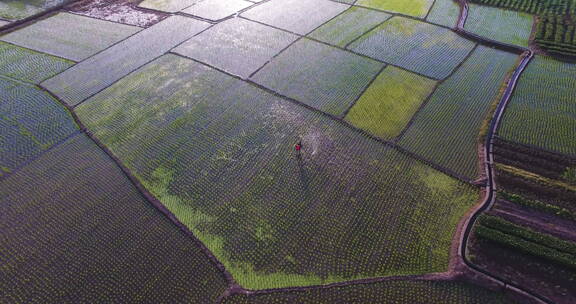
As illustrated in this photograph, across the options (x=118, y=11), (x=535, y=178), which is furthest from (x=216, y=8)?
(x=535, y=178)

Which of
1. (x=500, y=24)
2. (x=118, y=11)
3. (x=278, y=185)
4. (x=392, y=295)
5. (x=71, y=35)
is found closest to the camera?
(x=392, y=295)

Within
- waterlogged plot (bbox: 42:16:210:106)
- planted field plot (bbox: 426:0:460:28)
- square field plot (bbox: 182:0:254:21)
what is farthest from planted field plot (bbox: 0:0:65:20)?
planted field plot (bbox: 426:0:460:28)

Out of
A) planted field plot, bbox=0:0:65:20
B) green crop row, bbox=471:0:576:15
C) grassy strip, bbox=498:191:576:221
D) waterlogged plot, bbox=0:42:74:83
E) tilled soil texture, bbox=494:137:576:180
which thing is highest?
green crop row, bbox=471:0:576:15

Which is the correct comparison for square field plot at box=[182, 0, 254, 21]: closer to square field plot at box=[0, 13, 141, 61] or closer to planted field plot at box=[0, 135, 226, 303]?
square field plot at box=[0, 13, 141, 61]

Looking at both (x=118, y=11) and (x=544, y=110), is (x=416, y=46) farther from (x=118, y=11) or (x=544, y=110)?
(x=118, y=11)

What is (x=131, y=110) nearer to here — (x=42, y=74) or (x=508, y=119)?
(x=42, y=74)

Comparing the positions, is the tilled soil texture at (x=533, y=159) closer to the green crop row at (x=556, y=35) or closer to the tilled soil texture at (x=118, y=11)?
the green crop row at (x=556, y=35)
